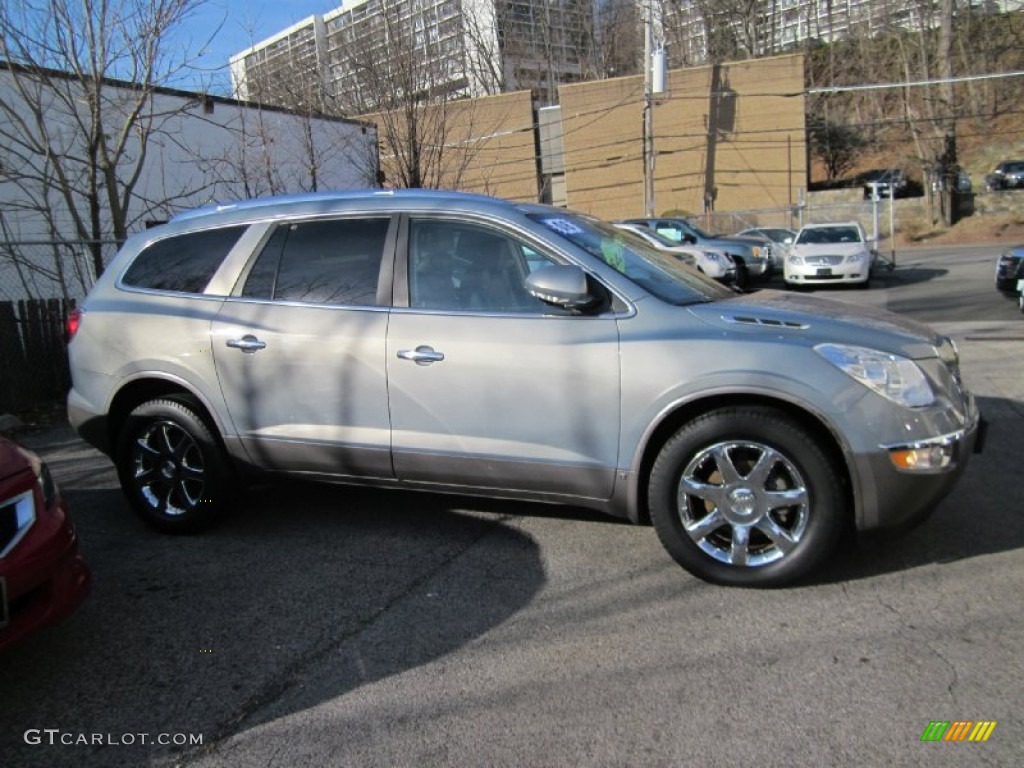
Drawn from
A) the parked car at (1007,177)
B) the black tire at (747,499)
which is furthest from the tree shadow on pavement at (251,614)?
the parked car at (1007,177)

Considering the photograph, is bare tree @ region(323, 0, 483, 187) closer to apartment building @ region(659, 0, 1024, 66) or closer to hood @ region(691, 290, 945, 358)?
hood @ region(691, 290, 945, 358)

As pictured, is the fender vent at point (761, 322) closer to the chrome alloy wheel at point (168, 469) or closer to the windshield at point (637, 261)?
the windshield at point (637, 261)

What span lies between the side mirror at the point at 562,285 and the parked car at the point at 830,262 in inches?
609

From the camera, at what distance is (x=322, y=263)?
423 cm

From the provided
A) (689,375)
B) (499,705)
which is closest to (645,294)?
(689,375)

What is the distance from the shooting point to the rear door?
400 cm

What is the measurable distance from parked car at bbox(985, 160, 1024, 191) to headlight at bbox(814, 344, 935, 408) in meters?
36.7

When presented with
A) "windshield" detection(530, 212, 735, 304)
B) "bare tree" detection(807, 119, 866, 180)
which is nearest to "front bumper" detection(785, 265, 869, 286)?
"windshield" detection(530, 212, 735, 304)

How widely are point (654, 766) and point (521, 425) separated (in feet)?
5.54

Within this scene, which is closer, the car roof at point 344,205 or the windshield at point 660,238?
Answer: the car roof at point 344,205

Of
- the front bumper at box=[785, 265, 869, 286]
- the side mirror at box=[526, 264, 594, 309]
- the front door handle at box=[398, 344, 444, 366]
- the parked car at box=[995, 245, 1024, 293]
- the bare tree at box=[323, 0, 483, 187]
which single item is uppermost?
the bare tree at box=[323, 0, 483, 187]

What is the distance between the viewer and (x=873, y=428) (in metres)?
3.21

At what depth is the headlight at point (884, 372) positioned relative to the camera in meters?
3.26

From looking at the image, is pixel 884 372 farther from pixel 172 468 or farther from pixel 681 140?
pixel 681 140
